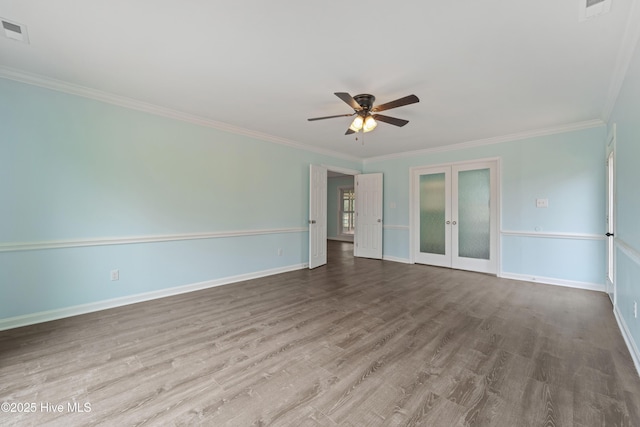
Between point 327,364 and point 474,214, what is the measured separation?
4.40m

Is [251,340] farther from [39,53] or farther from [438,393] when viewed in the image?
[39,53]

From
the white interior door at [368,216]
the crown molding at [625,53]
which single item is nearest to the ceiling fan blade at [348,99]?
the crown molding at [625,53]

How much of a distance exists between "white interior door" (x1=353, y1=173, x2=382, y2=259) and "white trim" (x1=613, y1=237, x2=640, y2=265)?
13.1 ft

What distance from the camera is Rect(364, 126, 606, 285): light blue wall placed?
3961 millimetres

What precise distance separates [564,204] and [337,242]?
252 inches

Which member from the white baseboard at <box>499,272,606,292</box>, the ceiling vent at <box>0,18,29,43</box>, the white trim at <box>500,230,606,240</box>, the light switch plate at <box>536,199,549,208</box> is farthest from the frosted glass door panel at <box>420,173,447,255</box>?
the ceiling vent at <box>0,18,29,43</box>

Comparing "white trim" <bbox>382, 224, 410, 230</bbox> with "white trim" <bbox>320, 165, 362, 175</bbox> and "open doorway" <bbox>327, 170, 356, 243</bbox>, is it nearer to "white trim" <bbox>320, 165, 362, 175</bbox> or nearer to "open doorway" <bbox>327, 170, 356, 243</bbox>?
"white trim" <bbox>320, 165, 362, 175</bbox>

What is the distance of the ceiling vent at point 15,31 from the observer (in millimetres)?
1973

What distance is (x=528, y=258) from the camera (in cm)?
454

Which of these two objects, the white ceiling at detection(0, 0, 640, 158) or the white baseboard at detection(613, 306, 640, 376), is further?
the white baseboard at detection(613, 306, 640, 376)

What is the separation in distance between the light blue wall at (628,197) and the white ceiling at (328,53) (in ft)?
0.94

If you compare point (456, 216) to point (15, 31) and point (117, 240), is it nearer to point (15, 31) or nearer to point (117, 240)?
point (117, 240)

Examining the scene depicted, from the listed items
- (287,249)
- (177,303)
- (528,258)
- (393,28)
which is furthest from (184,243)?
(528,258)

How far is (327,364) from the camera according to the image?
6.82 ft
